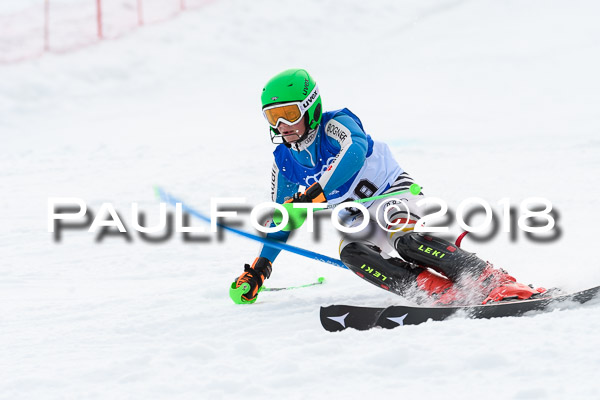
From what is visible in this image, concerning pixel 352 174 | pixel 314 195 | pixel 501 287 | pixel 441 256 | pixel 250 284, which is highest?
pixel 352 174

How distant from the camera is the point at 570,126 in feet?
32.3

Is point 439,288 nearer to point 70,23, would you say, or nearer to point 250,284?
point 250,284

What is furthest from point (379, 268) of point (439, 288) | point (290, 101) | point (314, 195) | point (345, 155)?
point (290, 101)

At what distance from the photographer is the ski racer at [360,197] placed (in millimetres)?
3586

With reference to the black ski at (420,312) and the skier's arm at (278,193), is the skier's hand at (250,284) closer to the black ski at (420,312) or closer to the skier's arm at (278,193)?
the skier's arm at (278,193)

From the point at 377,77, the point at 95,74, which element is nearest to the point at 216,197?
the point at 377,77

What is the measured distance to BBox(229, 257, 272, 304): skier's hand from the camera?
407 cm

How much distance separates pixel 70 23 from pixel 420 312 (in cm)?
1713

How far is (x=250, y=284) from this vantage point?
4094mm

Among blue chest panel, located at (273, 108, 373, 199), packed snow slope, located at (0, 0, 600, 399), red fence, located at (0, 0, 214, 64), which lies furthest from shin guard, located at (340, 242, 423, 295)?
red fence, located at (0, 0, 214, 64)

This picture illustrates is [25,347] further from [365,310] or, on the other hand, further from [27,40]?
[27,40]

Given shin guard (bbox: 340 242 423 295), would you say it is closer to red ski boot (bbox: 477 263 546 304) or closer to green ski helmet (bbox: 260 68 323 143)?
red ski boot (bbox: 477 263 546 304)

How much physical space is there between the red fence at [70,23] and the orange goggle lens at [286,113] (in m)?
14.0

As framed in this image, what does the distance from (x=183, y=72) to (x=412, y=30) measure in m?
6.41
